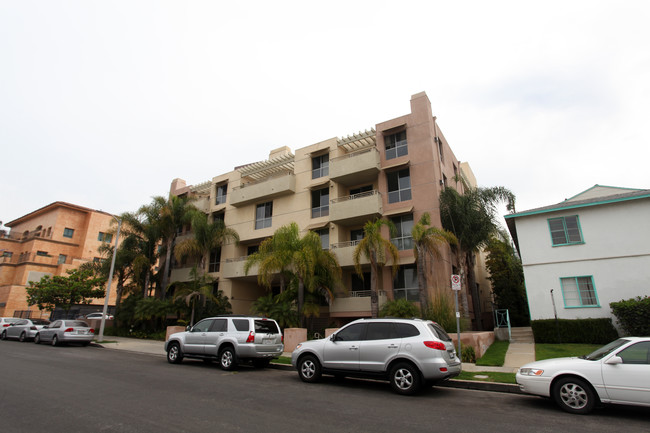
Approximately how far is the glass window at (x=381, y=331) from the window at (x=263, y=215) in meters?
18.5

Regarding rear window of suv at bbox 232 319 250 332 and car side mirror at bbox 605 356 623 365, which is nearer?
car side mirror at bbox 605 356 623 365

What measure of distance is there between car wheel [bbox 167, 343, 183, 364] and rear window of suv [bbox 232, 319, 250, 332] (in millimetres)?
2669

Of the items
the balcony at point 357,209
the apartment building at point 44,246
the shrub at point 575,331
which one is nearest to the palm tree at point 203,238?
the balcony at point 357,209

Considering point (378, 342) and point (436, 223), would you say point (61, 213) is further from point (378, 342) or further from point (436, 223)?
point (378, 342)

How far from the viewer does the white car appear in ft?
20.7

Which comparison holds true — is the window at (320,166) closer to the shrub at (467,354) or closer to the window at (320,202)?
the window at (320,202)

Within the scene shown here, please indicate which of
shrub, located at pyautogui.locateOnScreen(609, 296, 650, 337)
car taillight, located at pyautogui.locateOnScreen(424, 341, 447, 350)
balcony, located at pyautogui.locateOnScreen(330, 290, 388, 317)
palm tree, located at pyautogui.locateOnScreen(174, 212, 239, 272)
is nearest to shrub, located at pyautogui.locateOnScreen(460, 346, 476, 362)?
car taillight, located at pyautogui.locateOnScreen(424, 341, 447, 350)

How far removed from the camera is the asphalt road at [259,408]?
5.59 metres

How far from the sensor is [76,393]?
24.6 feet

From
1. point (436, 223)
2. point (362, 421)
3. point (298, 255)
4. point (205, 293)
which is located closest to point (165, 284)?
point (205, 293)

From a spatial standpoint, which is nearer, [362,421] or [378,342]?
[362,421]

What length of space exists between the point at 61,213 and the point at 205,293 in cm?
3550

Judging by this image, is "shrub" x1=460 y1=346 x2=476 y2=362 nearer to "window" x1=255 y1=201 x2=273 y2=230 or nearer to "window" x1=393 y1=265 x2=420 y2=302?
"window" x1=393 y1=265 x2=420 y2=302

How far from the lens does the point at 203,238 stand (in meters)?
25.9
